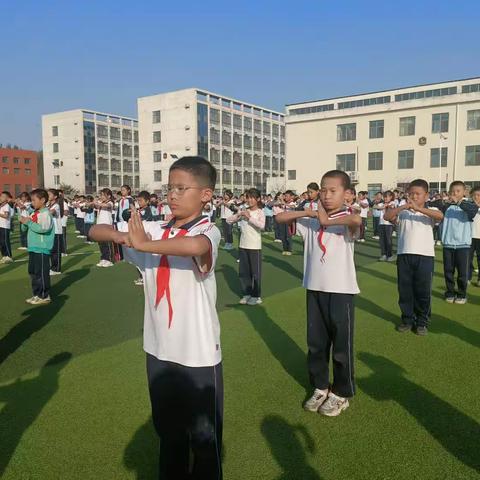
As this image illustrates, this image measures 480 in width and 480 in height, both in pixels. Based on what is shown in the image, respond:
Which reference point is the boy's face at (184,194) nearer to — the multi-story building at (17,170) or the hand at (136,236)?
the hand at (136,236)

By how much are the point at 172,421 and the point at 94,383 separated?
7.54ft

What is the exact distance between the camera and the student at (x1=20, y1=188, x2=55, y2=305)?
752 cm

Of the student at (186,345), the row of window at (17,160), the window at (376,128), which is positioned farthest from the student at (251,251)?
the row of window at (17,160)

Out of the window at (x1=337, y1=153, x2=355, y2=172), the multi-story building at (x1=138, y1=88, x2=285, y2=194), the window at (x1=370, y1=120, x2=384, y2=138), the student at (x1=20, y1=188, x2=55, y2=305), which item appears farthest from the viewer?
the multi-story building at (x1=138, y1=88, x2=285, y2=194)

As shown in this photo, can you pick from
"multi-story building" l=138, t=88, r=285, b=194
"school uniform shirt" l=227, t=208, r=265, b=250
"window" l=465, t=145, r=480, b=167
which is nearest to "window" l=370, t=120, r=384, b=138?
"window" l=465, t=145, r=480, b=167

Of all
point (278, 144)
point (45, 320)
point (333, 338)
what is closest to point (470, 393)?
point (333, 338)

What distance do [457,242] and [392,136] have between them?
152 ft

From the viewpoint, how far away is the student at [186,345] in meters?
2.30

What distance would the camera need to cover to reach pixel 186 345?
2303 mm

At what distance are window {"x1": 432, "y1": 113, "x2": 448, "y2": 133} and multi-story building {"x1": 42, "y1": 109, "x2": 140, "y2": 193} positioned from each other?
53.0 m

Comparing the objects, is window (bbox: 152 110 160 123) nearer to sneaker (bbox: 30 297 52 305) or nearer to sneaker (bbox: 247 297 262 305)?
sneaker (bbox: 30 297 52 305)

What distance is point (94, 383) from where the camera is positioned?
4324 mm

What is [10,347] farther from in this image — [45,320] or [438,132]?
[438,132]

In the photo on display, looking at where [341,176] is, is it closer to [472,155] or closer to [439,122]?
[472,155]
